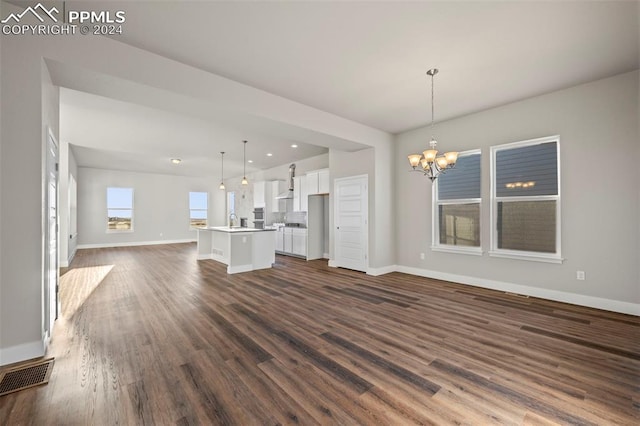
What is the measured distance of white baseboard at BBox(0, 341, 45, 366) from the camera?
2255mm

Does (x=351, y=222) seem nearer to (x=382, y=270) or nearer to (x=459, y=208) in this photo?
(x=382, y=270)

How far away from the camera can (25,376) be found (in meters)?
2.14

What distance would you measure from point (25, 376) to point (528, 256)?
5.89 m

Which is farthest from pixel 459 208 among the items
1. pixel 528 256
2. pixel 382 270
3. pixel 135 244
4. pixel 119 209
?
pixel 119 209

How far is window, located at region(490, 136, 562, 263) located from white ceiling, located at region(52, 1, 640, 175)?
2.88 ft

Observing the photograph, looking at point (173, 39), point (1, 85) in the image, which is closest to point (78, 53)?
point (1, 85)

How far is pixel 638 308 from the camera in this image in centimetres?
336

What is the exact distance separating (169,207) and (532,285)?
12526 millimetres

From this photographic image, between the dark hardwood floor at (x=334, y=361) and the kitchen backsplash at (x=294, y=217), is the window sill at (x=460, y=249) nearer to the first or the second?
the dark hardwood floor at (x=334, y=361)

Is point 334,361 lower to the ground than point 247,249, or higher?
lower

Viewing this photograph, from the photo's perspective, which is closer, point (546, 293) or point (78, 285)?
point (546, 293)

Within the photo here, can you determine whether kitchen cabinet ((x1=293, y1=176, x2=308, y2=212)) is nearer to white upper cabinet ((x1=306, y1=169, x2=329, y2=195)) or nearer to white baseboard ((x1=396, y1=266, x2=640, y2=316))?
white upper cabinet ((x1=306, y1=169, x2=329, y2=195))

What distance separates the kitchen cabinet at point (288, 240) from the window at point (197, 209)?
5.82m

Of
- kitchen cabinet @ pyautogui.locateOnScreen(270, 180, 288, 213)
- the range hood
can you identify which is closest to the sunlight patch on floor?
kitchen cabinet @ pyautogui.locateOnScreen(270, 180, 288, 213)
